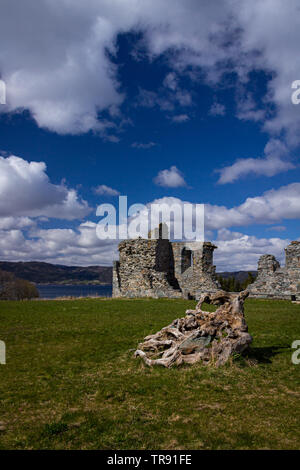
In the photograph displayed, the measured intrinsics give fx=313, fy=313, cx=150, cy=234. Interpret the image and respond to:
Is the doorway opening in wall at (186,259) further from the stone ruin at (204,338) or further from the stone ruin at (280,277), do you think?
the stone ruin at (204,338)

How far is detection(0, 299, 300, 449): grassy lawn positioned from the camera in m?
4.16

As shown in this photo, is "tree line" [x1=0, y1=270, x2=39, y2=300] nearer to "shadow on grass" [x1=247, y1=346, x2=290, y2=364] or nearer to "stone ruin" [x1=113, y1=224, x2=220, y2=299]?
"stone ruin" [x1=113, y1=224, x2=220, y2=299]

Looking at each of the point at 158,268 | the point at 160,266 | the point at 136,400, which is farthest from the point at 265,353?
the point at 160,266

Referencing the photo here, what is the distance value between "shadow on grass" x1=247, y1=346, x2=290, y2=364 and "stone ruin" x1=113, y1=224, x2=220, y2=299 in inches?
798

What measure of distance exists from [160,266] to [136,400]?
2645 cm

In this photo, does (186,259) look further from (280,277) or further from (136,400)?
(136,400)

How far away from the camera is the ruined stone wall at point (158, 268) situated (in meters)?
30.1

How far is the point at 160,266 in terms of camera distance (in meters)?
31.8

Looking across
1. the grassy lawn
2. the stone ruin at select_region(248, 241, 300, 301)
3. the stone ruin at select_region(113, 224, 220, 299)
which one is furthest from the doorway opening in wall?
the grassy lawn

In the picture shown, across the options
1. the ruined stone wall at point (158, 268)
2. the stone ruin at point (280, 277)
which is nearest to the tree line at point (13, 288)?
the ruined stone wall at point (158, 268)

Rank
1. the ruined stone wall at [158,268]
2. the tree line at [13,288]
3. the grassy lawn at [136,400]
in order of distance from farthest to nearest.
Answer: the tree line at [13,288]
the ruined stone wall at [158,268]
the grassy lawn at [136,400]

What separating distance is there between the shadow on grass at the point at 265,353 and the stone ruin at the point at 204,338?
54cm

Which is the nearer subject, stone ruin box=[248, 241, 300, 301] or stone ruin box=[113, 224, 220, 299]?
stone ruin box=[248, 241, 300, 301]

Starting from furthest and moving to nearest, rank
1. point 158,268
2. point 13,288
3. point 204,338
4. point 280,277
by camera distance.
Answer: point 13,288 < point 158,268 < point 280,277 < point 204,338
